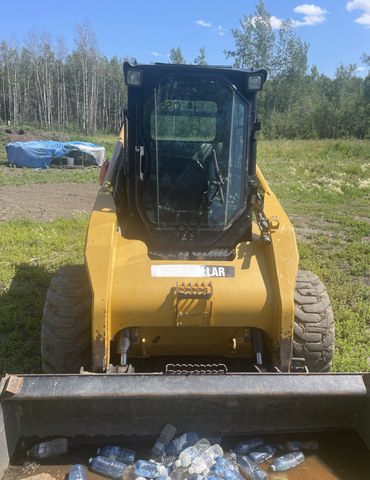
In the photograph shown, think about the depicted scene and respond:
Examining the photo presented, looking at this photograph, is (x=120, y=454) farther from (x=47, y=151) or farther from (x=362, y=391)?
(x=47, y=151)

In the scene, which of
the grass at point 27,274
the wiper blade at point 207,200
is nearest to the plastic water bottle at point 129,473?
the grass at point 27,274

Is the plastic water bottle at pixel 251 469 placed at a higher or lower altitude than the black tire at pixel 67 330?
lower

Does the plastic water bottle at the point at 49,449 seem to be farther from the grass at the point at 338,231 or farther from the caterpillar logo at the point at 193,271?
the grass at the point at 338,231

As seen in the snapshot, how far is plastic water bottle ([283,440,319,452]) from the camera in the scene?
99.2 inches

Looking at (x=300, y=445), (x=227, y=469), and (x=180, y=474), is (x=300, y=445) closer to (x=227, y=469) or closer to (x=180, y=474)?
(x=227, y=469)

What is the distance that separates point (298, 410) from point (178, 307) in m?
1.06

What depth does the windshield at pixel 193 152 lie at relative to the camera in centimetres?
314

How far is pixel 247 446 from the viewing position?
2.52 meters

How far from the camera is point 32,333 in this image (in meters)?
4.27

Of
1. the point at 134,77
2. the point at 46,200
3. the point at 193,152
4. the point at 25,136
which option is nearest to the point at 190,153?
the point at 193,152

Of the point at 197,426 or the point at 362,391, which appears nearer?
the point at 362,391

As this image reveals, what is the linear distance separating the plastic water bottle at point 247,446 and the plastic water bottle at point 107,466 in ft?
2.38

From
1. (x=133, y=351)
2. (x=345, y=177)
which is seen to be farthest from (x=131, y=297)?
(x=345, y=177)

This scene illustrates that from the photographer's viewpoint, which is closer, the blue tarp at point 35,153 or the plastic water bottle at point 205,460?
the plastic water bottle at point 205,460
